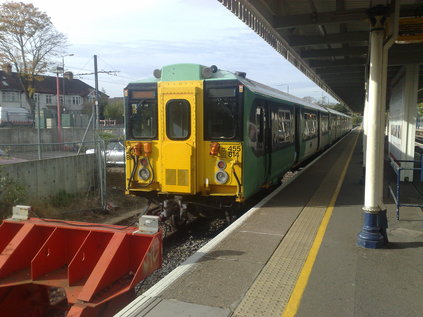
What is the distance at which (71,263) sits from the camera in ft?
15.5

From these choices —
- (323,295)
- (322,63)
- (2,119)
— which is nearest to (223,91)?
(323,295)

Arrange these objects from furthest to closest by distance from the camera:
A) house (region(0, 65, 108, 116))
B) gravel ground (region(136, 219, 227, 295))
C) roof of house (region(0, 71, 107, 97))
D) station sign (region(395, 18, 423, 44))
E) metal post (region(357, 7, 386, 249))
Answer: roof of house (region(0, 71, 107, 97)) → house (region(0, 65, 108, 116)) → gravel ground (region(136, 219, 227, 295)) → station sign (region(395, 18, 423, 44)) → metal post (region(357, 7, 386, 249))

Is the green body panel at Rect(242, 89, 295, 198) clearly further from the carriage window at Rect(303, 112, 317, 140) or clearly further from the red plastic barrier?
the carriage window at Rect(303, 112, 317, 140)

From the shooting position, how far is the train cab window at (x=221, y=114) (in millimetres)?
7586

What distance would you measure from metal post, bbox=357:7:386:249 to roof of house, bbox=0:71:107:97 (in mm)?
54170

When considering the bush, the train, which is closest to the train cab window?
the train

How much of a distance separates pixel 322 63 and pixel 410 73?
11.0 ft

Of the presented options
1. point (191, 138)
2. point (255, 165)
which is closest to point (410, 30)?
point (255, 165)

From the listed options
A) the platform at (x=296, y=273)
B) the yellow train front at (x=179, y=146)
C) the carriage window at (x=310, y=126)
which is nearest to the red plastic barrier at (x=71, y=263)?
the platform at (x=296, y=273)

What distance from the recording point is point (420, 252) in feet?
18.2

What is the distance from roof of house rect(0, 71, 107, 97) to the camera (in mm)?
60156

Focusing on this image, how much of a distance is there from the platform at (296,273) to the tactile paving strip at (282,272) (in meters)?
0.01

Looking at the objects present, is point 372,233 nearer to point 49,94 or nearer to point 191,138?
point 191,138

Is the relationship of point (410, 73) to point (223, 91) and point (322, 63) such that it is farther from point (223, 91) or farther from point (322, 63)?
point (223, 91)
